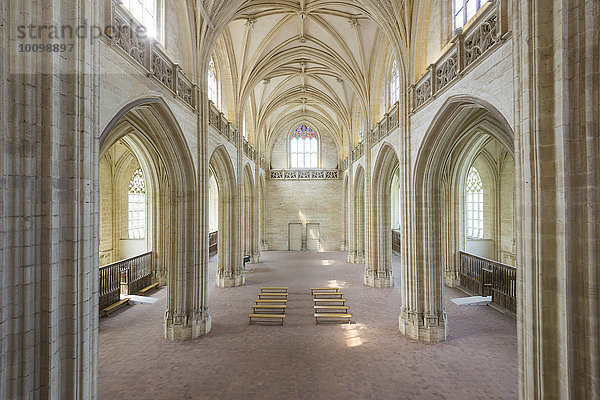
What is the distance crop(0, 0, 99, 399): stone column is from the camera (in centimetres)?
367

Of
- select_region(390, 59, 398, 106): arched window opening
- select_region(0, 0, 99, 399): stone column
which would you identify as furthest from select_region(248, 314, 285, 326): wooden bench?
select_region(390, 59, 398, 106): arched window opening

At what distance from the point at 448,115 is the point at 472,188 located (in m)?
15.8

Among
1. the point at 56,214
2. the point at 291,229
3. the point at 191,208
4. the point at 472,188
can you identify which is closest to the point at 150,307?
the point at 191,208

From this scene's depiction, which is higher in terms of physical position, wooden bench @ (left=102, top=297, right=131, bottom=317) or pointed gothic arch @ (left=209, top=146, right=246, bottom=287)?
pointed gothic arch @ (left=209, top=146, right=246, bottom=287)

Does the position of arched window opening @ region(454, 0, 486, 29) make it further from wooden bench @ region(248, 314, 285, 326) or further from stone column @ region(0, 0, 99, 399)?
wooden bench @ region(248, 314, 285, 326)

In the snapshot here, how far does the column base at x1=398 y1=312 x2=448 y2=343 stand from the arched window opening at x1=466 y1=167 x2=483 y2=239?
14197 mm

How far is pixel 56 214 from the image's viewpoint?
4.02m

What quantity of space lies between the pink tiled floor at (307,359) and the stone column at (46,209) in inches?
119

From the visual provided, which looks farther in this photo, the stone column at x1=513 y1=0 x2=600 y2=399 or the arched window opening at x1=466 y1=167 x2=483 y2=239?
the arched window opening at x1=466 y1=167 x2=483 y2=239

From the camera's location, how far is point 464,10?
25.0 ft

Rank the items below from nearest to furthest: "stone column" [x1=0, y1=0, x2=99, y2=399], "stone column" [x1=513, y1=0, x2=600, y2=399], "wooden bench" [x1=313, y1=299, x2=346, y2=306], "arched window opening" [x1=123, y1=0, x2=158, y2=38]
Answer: "stone column" [x1=0, y1=0, x2=99, y2=399], "stone column" [x1=513, y1=0, x2=600, y2=399], "arched window opening" [x1=123, y1=0, x2=158, y2=38], "wooden bench" [x1=313, y1=299, x2=346, y2=306]

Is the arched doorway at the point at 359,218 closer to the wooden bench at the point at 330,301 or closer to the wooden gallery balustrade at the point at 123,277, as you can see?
the wooden bench at the point at 330,301

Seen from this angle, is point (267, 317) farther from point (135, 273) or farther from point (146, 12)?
point (146, 12)

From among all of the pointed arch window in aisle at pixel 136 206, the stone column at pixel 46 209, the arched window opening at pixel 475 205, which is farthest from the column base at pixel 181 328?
the arched window opening at pixel 475 205
